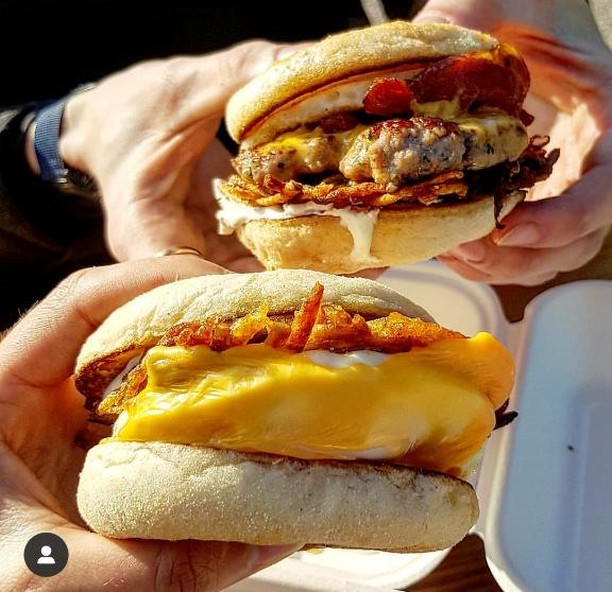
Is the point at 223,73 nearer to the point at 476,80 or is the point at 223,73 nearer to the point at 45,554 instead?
the point at 476,80

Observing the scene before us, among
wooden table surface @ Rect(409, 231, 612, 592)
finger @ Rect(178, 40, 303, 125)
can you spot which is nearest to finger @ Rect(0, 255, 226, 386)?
finger @ Rect(178, 40, 303, 125)

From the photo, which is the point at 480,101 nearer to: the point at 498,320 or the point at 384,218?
the point at 384,218

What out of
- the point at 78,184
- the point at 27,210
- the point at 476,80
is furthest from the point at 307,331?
the point at 27,210

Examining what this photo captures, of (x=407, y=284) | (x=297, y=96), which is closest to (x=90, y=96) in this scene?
(x=297, y=96)

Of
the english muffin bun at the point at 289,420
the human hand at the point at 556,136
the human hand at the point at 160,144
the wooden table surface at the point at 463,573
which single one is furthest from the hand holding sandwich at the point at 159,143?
the wooden table surface at the point at 463,573

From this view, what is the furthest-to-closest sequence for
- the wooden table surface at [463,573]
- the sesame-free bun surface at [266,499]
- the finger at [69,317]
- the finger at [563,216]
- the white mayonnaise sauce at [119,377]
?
1. the finger at [563,216]
2. the wooden table surface at [463,573]
3. the finger at [69,317]
4. the white mayonnaise sauce at [119,377]
5. the sesame-free bun surface at [266,499]

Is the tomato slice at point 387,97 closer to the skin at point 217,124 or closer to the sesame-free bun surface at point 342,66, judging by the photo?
the sesame-free bun surface at point 342,66

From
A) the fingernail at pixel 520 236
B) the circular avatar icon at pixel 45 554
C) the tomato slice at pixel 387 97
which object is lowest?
the fingernail at pixel 520 236
